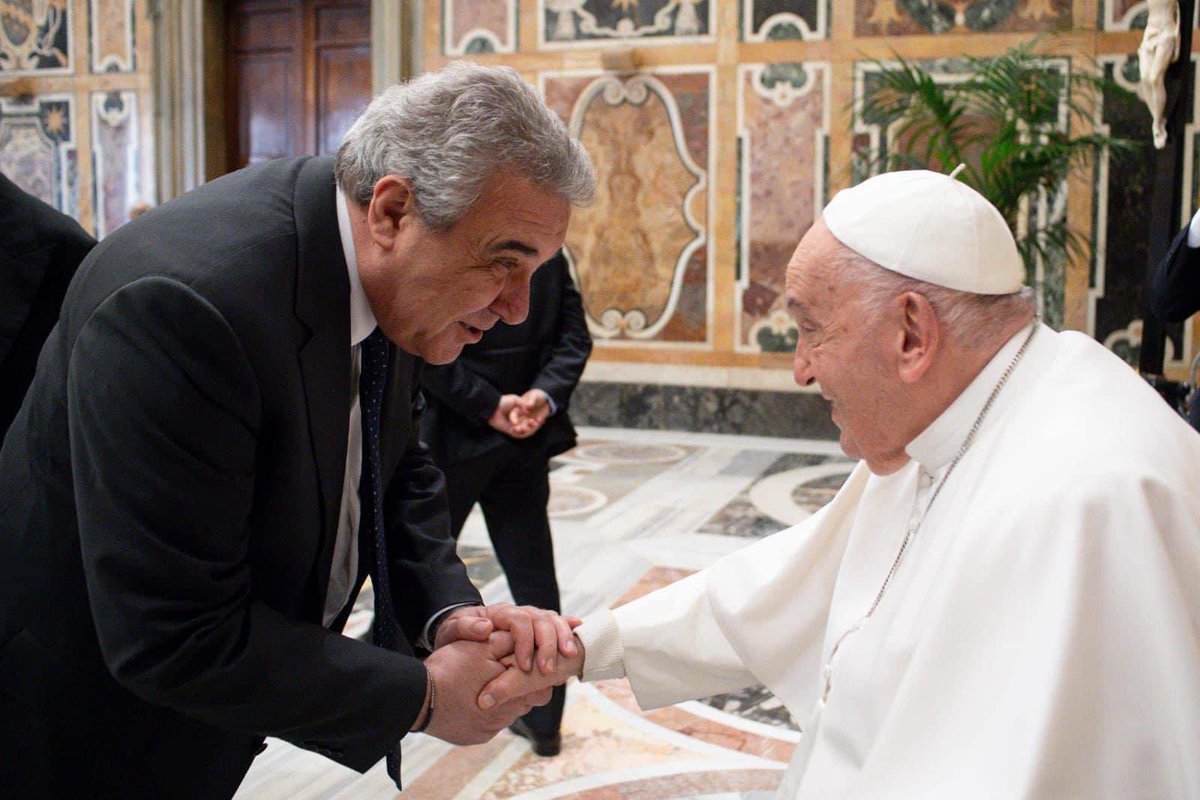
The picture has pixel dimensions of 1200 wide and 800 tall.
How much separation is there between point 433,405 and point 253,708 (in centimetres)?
221

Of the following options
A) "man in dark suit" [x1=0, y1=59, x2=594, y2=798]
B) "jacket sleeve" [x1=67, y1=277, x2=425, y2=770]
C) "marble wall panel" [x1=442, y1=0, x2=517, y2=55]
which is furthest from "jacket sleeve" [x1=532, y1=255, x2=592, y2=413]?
"marble wall panel" [x1=442, y1=0, x2=517, y2=55]

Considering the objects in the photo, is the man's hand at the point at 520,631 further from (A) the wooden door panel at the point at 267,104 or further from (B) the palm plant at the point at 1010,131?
(A) the wooden door panel at the point at 267,104

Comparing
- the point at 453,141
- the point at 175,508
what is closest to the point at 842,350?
the point at 453,141

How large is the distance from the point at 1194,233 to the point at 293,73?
906 centimetres

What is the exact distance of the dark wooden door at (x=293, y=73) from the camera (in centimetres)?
1106

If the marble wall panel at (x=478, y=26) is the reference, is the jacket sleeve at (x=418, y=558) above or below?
below

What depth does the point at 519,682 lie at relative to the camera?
231 centimetres

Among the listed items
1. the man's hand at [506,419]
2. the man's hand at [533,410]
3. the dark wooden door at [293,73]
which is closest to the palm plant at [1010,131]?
the man's hand at [533,410]

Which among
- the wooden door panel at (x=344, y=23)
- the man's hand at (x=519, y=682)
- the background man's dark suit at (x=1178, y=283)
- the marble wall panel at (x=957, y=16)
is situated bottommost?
the man's hand at (x=519, y=682)

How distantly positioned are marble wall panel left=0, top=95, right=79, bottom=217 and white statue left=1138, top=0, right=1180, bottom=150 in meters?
9.32

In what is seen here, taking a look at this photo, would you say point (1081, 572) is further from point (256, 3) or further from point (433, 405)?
point (256, 3)

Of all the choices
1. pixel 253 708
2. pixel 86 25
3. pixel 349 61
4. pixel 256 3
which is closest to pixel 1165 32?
pixel 253 708

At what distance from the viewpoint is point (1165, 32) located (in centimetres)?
600

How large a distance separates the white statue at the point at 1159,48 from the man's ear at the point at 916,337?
4.67 meters
